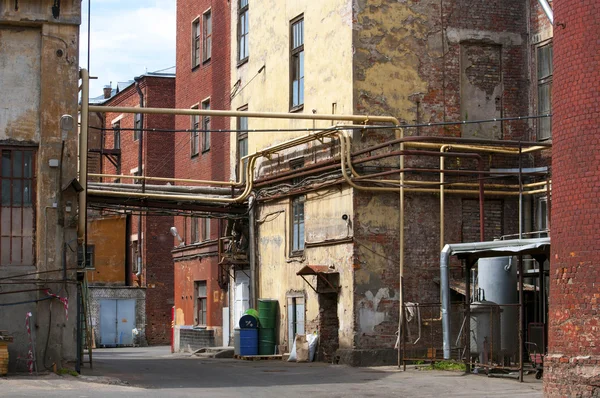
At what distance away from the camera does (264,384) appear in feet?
63.5

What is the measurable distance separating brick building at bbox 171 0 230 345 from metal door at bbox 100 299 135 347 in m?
7.60

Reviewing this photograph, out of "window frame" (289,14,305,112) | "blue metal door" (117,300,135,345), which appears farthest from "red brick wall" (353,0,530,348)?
"blue metal door" (117,300,135,345)

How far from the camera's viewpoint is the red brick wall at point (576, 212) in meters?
15.4

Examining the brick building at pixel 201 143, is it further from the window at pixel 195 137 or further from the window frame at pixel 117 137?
the window frame at pixel 117 137

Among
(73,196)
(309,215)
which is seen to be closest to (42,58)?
(73,196)

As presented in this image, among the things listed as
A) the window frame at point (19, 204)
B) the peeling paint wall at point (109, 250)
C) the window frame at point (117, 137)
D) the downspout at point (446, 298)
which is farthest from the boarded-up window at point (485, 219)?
the window frame at point (117, 137)

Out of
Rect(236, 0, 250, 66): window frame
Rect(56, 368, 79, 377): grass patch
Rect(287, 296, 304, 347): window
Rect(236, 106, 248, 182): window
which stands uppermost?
Rect(236, 0, 250, 66): window frame

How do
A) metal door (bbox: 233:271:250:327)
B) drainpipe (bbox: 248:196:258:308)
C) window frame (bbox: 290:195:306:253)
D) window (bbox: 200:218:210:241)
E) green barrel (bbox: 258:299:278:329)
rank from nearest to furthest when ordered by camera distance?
window frame (bbox: 290:195:306:253) < green barrel (bbox: 258:299:278:329) < drainpipe (bbox: 248:196:258:308) < metal door (bbox: 233:271:250:327) < window (bbox: 200:218:210:241)

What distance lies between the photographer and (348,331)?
24.5 m

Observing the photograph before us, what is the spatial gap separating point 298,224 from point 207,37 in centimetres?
1060

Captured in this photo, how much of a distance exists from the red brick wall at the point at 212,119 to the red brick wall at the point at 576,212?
18.3 m

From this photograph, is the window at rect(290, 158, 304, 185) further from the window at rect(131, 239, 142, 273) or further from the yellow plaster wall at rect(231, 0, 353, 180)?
the window at rect(131, 239, 142, 273)

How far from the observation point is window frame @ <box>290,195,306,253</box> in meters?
27.5

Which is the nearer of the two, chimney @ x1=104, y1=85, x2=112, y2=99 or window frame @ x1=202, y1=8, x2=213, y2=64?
window frame @ x1=202, y1=8, x2=213, y2=64
